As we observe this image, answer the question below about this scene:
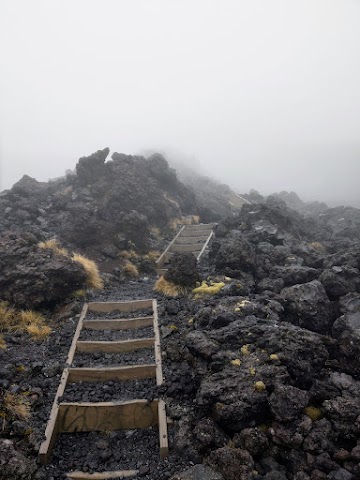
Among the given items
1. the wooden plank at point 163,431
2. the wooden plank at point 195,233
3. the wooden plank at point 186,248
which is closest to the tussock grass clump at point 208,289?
the wooden plank at point 163,431

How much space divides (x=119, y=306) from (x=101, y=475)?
7.06 m

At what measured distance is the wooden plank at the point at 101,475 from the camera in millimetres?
6695

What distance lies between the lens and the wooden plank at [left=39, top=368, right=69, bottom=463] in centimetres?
690

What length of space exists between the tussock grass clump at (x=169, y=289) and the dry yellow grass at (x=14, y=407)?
7115mm

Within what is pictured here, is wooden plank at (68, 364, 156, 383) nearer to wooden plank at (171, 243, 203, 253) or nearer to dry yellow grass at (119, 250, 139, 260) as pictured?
dry yellow grass at (119, 250, 139, 260)

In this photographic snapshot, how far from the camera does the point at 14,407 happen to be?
7.70 meters

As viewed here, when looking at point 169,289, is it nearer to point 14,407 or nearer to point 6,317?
point 6,317

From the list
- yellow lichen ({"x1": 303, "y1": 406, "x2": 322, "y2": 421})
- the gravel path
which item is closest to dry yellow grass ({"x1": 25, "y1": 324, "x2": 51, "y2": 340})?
the gravel path

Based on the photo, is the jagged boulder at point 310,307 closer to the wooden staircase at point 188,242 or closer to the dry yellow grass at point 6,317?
the wooden staircase at point 188,242

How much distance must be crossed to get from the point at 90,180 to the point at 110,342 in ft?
61.1

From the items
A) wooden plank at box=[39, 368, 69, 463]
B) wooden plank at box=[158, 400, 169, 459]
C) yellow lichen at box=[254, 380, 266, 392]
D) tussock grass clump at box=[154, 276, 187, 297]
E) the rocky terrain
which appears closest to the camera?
the rocky terrain

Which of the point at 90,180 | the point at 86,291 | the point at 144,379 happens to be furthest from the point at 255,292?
the point at 90,180

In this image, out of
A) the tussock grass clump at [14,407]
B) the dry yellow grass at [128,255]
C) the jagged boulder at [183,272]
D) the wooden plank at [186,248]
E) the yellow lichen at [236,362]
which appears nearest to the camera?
the tussock grass clump at [14,407]

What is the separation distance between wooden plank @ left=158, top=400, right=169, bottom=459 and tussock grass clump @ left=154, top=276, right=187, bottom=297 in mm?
6116
